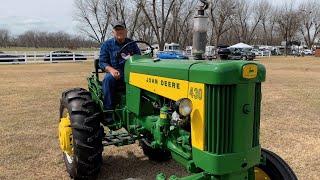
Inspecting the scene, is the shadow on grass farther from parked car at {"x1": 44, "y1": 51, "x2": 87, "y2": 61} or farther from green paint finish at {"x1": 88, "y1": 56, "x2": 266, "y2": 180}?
parked car at {"x1": 44, "y1": 51, "x2": 87, "y2": 61}

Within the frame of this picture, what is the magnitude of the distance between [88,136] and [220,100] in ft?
6.91

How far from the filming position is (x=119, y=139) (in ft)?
16.7

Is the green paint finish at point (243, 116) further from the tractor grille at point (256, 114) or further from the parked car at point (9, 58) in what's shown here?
the parked car at point (9, 58)

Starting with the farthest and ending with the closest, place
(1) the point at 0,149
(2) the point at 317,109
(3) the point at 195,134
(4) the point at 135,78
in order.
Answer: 1. (2) the point at 317,109
2. (1) the point at 0,149
3. (4) the point at 135,78
4. (3) the point at 195,134

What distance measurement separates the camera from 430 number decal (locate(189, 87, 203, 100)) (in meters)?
3.14

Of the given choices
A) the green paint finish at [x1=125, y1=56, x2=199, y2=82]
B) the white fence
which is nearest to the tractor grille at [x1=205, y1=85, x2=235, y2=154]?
the green paint finish at [x1=125, y1=56, x2=199, y2=82]

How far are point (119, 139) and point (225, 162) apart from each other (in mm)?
2272

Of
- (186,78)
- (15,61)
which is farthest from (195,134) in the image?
(15,61)

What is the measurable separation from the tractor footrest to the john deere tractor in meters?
0.01

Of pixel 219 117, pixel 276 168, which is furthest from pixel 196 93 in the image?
pixel 276 168

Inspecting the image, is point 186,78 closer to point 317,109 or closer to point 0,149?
point 0,149

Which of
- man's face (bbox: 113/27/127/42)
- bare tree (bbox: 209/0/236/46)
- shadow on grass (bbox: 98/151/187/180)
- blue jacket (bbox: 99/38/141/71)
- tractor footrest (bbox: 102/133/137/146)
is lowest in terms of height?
shadow on grass (bbox: 98/151/187/180)

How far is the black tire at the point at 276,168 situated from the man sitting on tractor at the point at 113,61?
2.04 metres

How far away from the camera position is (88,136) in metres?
4.61
